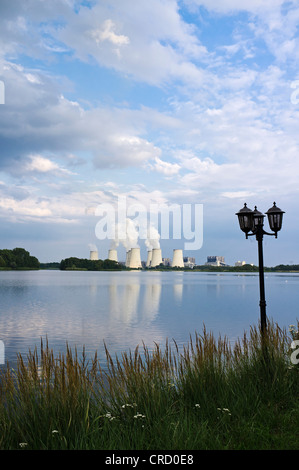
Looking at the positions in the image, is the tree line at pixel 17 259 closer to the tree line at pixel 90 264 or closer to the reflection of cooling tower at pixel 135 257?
the tree line at pixel 90 264

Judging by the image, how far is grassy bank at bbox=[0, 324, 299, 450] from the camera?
4.58 m

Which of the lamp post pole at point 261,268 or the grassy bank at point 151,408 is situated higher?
the lamp post pole at point 261,268

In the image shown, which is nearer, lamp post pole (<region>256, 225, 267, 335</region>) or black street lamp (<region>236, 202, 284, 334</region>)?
lamp post pole (<region>256, 225, 267, 335</region>)

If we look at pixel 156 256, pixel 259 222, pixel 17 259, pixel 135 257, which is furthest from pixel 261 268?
pixel 17 259

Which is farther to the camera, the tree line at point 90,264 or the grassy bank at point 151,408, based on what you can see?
the tree line at point 90,264

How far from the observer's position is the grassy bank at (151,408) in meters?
4.58

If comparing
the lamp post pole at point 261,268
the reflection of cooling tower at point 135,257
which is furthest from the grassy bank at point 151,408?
the reflection of cooling tower at point 135,257

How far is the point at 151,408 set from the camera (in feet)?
17.8

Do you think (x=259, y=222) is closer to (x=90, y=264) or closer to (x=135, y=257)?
(x=135, y=257)

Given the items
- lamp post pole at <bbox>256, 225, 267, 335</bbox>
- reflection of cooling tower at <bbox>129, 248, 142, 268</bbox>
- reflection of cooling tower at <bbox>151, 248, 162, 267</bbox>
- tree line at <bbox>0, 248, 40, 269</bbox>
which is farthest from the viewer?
tree line at <bbox>0, 248, 40, 269</bbox>

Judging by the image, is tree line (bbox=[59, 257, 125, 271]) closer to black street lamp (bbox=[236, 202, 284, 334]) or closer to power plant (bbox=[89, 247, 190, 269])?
power plant (bbox=[89, 247, 190, 269])

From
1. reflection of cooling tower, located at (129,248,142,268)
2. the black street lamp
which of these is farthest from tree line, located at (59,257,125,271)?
the black street lamp

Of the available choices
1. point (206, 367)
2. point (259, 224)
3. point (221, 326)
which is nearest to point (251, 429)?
point (206, 367)
